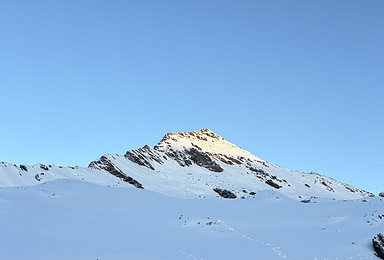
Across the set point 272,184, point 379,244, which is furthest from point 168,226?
point 272,184

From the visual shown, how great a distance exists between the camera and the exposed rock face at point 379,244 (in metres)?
17.6

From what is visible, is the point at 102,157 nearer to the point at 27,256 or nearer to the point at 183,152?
the point at 183,152

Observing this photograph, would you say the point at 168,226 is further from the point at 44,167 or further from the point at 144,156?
the point at 144,156

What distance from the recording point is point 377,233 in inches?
787

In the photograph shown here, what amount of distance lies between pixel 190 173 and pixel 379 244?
5401cm

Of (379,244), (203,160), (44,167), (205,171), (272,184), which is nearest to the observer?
(379,244)

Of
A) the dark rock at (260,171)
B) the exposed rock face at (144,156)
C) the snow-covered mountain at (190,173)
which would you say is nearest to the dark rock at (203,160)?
the snow-covered mountain at (190,173)

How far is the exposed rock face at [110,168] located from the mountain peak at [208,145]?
26670mm

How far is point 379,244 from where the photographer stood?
711 inches

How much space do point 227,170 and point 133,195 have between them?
54417mm

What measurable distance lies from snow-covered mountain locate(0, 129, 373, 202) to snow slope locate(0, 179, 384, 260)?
11.9m

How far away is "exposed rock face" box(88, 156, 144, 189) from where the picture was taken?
5325 cm

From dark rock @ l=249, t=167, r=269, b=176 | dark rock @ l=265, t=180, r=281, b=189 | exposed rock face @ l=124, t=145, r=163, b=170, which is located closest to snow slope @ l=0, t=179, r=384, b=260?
exposed rock face @ l=124, t=145, r=163, b=170

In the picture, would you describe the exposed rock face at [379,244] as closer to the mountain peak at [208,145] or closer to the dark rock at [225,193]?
the dark rock at [225,193]
